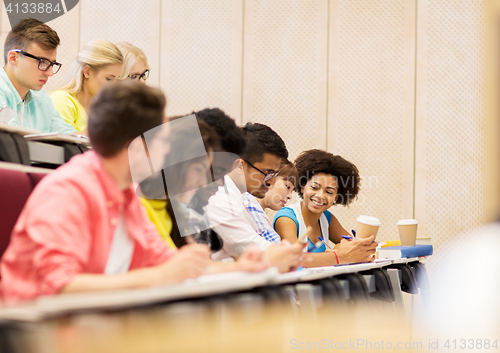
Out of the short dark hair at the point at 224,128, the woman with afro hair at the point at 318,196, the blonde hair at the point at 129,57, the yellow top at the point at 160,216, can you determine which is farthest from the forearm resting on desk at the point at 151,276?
the blonde hair at the point at 129,57

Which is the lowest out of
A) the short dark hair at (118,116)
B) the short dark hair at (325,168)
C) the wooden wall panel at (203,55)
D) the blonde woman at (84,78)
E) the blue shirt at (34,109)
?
the short dark hair at (325,168)

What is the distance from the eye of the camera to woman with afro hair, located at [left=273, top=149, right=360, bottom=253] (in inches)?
93.7

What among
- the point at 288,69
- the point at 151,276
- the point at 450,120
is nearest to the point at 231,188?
the point at 151,276

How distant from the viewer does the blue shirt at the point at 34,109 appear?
1.95 metres

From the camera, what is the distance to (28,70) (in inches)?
77.8

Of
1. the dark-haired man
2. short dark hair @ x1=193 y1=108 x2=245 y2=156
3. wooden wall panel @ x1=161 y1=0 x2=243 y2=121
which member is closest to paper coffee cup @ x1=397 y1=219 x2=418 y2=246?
short dark hair @ x1=193 y1=108 x2=245 y2=156

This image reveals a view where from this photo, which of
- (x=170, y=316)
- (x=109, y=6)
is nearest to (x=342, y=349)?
(x=170, y=316)

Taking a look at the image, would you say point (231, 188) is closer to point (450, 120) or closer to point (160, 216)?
point (160, 216)

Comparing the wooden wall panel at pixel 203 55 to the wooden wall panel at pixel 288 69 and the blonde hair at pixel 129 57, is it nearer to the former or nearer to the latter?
the wooden wall panel at pixel 288 69

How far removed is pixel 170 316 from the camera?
70cm

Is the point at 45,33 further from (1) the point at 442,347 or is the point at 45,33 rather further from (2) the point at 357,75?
(2) the point at 357,75

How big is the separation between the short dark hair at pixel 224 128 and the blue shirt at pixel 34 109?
31.7 inches

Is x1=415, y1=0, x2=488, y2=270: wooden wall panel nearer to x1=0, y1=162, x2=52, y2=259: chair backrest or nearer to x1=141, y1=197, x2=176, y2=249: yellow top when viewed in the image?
x1=141, y1=197, x2=176, y2=249: yellow top

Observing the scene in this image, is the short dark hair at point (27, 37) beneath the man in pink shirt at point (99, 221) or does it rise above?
above
